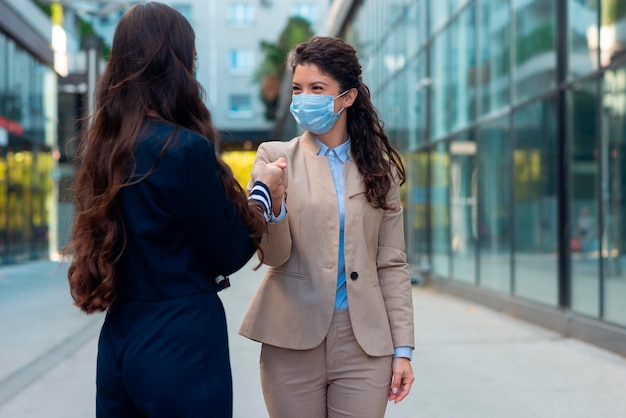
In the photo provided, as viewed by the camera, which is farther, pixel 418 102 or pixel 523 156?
pixel 418 102

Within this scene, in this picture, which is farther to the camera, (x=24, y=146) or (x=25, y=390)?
(x=24, y=146)

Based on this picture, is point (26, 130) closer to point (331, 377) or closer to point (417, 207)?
point (417, 207)

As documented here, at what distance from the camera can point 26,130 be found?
27.5m

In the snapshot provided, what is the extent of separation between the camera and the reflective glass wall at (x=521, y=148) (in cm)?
891

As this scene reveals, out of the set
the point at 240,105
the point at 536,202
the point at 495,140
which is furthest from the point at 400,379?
the point at 240,105

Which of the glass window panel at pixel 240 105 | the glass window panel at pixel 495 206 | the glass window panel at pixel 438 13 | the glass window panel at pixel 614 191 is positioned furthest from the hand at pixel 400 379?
the glass window panel at pixel 240 105

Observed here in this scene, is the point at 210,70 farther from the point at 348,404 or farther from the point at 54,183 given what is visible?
the point at 348,404

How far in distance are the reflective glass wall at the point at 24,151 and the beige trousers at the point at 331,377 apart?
23.1 m

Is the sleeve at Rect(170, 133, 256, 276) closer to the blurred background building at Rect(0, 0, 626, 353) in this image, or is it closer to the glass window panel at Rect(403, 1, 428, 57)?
the blurred background building at Rect(0, 0, 626, 353)

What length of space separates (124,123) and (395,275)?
1042mm

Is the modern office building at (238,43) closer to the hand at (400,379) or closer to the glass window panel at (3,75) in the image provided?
the glass window panel at (3,75)

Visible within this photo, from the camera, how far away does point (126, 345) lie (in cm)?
201

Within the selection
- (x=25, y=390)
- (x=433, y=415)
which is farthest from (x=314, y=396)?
(x=25, y=390)

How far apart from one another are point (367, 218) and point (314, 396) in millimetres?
562
